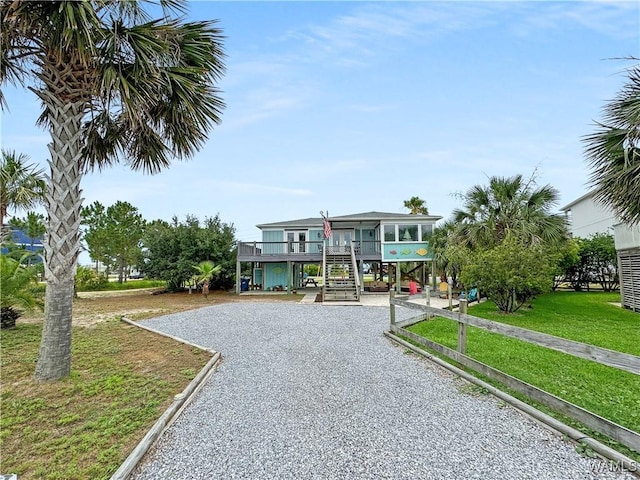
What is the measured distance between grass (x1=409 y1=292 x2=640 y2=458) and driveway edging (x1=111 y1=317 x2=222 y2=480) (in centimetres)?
416

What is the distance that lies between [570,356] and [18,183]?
1942cm

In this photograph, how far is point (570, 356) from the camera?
243 inches

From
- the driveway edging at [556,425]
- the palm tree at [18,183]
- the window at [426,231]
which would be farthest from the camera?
the window at [426,231]

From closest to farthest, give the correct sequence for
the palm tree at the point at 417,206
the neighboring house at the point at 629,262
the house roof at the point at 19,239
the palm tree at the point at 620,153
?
the palm tree at the point at 620,153, the neighboring house at the point at 629,262, the house roof at the point at 19,239, the palm tree at the point at 417,206

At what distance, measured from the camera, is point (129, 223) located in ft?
85.9

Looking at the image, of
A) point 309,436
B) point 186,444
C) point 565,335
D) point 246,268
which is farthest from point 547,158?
point 246,268

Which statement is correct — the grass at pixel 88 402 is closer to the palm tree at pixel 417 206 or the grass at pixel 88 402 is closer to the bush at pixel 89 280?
the bush at pixel 89 280

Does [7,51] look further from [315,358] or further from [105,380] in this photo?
[315,358]

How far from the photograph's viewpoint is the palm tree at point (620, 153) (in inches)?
283

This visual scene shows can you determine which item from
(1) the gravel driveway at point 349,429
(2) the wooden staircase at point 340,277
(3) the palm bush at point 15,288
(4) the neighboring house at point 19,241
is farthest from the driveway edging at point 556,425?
(4) the neighboring house at point 19,241

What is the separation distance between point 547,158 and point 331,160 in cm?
1189

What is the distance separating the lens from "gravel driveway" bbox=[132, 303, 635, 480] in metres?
2.68

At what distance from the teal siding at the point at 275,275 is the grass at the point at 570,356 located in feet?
41.0

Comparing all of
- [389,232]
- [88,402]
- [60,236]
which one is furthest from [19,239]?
[88,402]
